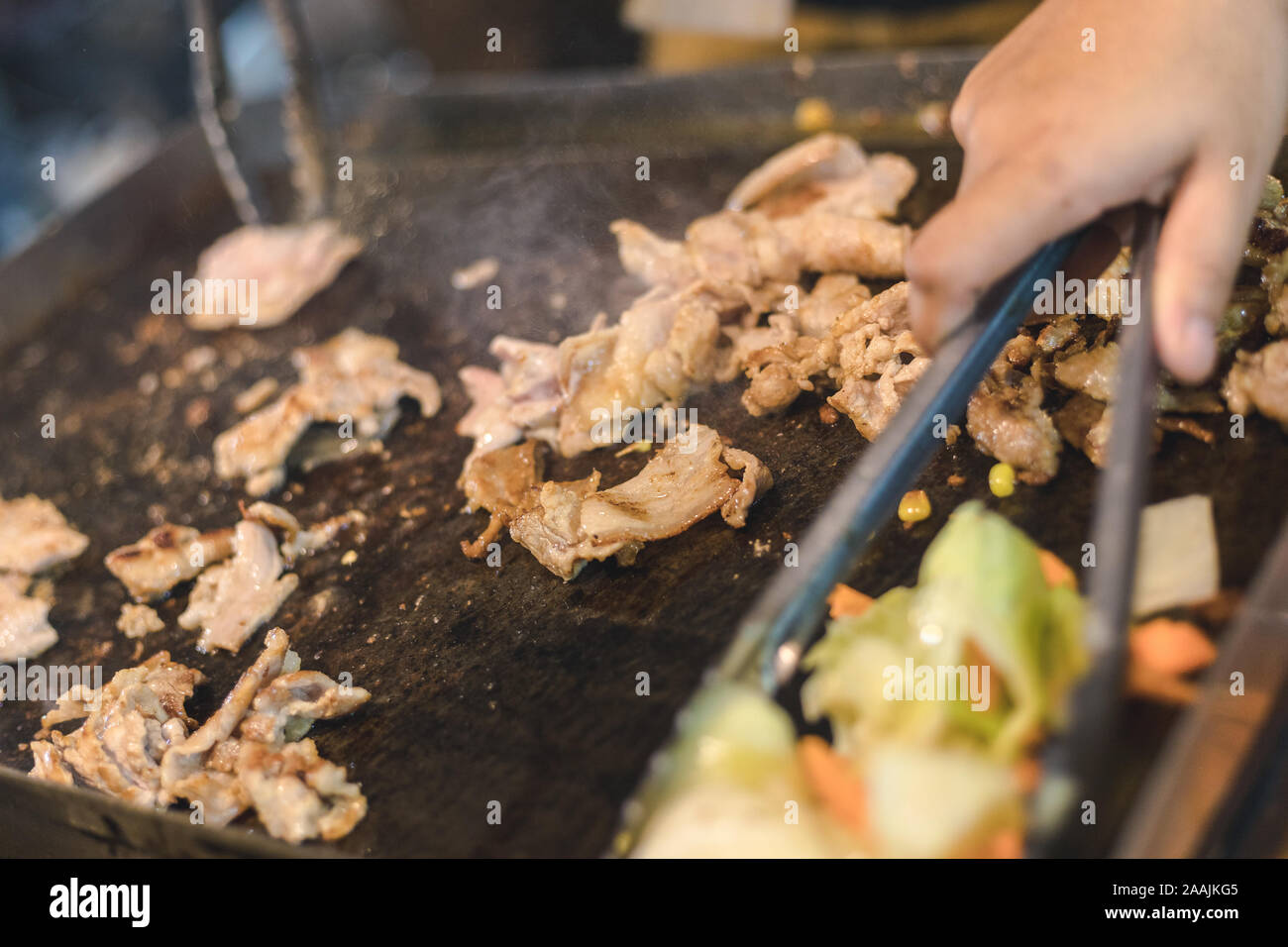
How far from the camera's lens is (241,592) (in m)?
3.40

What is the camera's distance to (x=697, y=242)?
3.88 meters

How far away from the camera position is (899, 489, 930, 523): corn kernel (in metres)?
2.74

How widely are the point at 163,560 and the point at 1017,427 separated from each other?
10.2 feet

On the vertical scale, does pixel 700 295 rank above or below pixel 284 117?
below

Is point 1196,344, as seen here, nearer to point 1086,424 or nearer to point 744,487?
point 1086,424

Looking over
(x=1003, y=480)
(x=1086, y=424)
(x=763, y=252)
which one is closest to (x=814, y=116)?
(x=763, y=252)

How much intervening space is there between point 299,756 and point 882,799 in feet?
5.97

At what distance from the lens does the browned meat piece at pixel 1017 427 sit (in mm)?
2695

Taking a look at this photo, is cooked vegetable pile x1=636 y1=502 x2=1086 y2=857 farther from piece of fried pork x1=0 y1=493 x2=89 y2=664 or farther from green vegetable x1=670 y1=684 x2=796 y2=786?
piece of fried pork x1=0 y1=493 x2=89 y2=664

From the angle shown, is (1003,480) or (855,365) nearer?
(1003,480)

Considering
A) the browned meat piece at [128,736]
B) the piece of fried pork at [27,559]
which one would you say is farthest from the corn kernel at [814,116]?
the piece of fried pork at [27,559]
